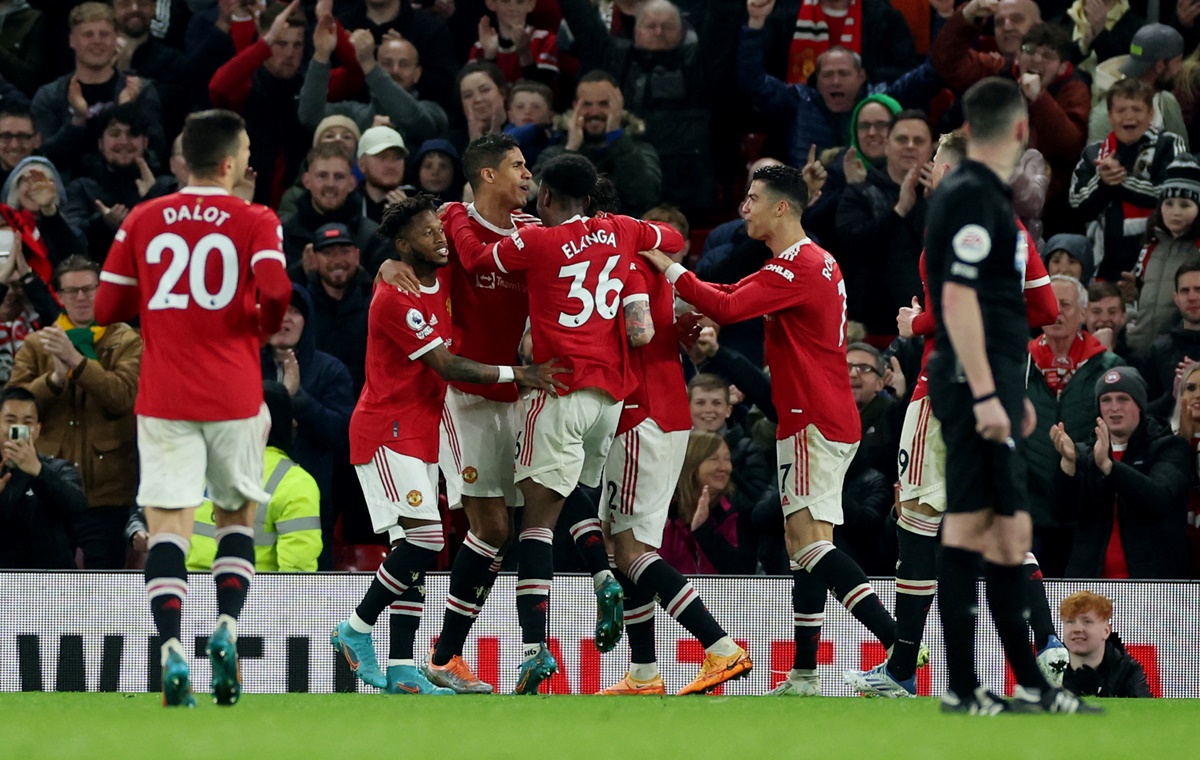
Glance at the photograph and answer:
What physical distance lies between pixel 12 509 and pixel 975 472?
6803mm

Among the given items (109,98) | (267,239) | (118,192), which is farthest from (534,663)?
(109,98)

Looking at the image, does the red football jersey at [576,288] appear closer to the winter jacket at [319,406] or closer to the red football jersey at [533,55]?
the winter jacket at [319,406]

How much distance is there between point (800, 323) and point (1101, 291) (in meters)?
3.66

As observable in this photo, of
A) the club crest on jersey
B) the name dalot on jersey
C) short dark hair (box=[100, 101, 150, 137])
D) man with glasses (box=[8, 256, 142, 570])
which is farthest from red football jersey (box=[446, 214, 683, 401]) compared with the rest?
short dark hair (box=[100, 101, 150, 137])

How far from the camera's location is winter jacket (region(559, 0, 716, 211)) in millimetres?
14078

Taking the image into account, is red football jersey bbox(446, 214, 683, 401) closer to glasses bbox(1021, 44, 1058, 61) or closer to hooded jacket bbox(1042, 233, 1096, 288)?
hooded jacket bbox(1042, 233, 1096, 288)

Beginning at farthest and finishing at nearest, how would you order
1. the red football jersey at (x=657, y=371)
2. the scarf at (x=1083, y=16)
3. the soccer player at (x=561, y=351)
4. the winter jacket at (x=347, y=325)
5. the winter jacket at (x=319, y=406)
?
the scarf at (x=1083, y=16) < the winter jacket at (x=347, y=325) < the winter jacket at (x=319, y=406) < the red football jersey at (x=657, y=371) < the soccer player at (x=561, y=351)

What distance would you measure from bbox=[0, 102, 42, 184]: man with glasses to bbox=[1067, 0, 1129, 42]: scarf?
8462 millimetres

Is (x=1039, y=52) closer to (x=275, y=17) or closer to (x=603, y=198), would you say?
(x=603, y=198)

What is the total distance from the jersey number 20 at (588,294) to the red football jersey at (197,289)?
6.40 feet

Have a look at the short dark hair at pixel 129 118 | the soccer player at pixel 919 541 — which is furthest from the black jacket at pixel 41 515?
the soccer player at pixel 919 541

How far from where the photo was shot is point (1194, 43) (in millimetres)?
14344

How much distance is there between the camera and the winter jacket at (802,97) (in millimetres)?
13742

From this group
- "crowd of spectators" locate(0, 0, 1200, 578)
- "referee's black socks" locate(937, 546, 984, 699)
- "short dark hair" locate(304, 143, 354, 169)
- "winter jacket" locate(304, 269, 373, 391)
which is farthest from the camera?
"short dark hair" locate(304, 143, 354, 169)
